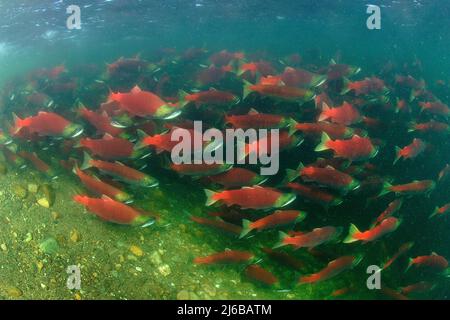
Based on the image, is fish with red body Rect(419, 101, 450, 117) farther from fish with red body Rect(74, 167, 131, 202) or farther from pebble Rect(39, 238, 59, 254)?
pebble Rect(39, 238, 59, 254)

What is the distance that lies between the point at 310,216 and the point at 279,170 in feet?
4.29

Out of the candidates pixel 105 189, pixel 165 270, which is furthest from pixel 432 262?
pixel 105 189

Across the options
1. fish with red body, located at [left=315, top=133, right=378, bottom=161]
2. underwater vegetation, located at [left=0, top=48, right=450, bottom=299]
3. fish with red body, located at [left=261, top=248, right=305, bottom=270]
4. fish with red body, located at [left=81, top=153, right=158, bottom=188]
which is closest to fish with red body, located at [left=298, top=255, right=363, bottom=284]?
underwater vegetation, located at [left=0, top=48, right=450, bottom=299]

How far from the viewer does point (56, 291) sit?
4.91 metres

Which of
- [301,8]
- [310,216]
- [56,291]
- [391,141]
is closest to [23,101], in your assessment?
[56,291]

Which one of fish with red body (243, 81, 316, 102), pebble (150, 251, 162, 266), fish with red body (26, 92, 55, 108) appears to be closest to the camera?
pebble (150, 251, 162, 266)

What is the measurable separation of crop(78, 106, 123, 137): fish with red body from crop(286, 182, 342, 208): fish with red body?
11.7 feet

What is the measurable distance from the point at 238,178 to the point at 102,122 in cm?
310

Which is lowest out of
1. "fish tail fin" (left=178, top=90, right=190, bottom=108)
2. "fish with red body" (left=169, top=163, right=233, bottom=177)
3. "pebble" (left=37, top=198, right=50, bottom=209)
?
"pebble" (left=37, top=198, right=50, bottom=209)

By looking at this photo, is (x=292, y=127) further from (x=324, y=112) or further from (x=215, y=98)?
(x=215, y=98)
